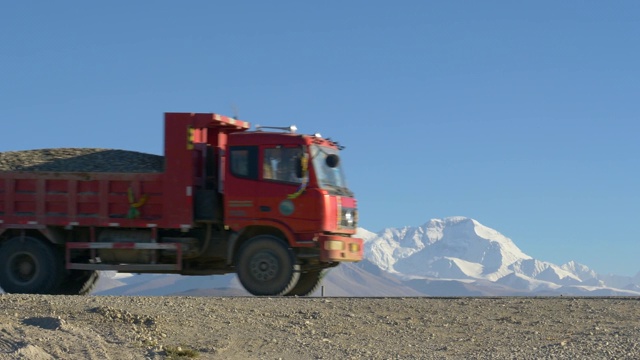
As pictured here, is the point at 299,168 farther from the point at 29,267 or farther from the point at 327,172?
the point at 29,267

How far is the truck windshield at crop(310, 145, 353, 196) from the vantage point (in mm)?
20406

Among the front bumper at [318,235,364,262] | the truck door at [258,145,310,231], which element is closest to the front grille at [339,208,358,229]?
the front bumper at [318,235,364,262]

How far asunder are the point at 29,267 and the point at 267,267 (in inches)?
215

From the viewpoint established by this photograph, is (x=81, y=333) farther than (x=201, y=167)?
No

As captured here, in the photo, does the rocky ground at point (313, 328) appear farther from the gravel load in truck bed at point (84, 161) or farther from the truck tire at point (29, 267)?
the gravel load in truck bed at point (84, 161)

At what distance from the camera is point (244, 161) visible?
20.6m

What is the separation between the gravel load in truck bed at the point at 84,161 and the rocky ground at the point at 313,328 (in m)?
4.91

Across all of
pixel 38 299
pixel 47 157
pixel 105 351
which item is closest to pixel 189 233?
pixel 47 157

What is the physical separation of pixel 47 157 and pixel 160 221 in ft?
11.1

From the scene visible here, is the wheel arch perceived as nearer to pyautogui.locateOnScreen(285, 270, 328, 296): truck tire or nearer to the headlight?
the headlight

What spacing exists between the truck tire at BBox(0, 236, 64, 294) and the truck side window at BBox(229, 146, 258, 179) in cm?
461

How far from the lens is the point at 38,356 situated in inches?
460

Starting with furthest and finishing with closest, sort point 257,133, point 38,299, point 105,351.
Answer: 1. point 257,133
2. point 38,299
3. point 105,351

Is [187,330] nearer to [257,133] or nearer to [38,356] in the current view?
[38,356]
